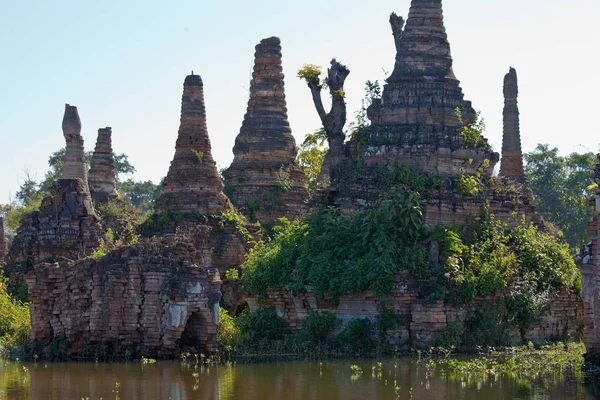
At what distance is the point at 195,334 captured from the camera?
972 inches

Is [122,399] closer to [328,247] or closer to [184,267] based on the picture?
[184,267]

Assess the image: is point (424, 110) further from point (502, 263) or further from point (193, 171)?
point (193, 171)

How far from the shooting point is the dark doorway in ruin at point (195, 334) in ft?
80.3

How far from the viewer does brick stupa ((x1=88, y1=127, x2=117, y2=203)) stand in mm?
45094

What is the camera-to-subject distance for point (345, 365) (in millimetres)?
23312

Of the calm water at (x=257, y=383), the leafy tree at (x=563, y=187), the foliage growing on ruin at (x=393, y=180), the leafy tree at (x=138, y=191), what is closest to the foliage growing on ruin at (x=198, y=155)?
the foliage growing on ruin at (x=393, y=180)

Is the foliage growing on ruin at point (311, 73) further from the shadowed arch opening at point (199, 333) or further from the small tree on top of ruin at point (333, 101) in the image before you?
the shadowed arch opening at point (199, 333)

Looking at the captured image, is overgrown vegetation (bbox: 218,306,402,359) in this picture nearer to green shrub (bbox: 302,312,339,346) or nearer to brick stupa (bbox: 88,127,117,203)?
green shrub (bbox: 302,312,339,346)

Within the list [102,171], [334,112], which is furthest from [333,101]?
[102,171]

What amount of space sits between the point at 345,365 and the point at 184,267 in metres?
3.58

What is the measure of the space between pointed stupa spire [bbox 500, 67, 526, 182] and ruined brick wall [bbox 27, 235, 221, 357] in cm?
2053

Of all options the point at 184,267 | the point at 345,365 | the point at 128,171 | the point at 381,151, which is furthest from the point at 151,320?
the point at 128,171

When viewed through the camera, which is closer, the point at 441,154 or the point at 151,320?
the point at 151,320

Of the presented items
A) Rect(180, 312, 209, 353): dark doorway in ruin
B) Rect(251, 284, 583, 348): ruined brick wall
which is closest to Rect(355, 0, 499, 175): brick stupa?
Rect(251, 284, 583, 348): ruined brick wall
